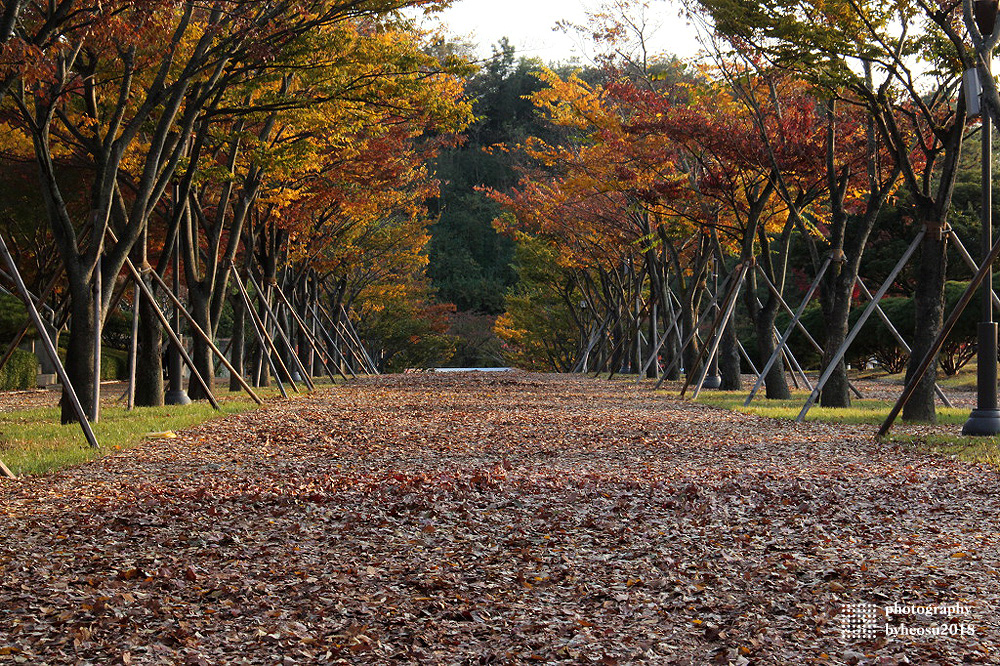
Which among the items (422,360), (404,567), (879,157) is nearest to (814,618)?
(404,567)

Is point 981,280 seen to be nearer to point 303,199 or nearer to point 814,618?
point 814,618

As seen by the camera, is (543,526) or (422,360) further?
(422,360)

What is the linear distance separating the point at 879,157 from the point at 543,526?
492 inches

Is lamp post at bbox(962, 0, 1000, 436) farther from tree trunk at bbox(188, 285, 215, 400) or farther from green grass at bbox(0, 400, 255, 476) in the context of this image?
tree trunk at bbox(188, 285, 215, 400)

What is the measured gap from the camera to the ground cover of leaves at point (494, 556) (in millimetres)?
4344

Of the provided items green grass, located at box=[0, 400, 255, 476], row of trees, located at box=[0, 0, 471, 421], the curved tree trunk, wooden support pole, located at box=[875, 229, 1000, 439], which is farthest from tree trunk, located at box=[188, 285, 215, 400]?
the curved tree trunk

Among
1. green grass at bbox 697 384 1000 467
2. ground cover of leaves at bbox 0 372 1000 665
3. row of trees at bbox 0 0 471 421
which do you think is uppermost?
row of trees at bbox 0 0 471 421

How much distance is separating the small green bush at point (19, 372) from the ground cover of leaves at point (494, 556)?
14772 millimetres

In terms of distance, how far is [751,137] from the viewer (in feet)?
58.6

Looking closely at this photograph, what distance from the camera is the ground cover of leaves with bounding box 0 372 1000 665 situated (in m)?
4.34

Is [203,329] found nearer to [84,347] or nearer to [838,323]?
[84,347]

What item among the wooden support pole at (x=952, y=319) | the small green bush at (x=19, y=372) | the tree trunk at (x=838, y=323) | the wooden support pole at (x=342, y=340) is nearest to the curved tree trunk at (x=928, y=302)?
the wooden support pole at (x=952, y=319)

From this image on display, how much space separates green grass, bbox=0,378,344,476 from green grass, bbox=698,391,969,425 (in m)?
8.36

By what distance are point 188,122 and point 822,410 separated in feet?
33.7
